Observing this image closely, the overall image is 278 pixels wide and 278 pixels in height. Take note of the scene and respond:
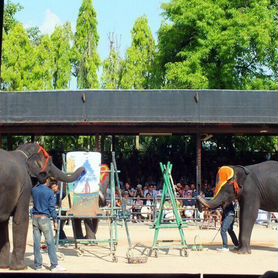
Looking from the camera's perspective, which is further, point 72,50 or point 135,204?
point 72,50

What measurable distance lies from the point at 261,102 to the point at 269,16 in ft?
27.0

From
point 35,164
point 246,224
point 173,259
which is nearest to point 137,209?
point 246,224

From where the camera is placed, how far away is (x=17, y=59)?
2950 cm

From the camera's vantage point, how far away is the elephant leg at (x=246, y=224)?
11.4m

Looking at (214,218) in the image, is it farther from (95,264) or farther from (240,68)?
(240,68)

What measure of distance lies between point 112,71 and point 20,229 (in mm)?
28425

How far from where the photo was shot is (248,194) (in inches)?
468

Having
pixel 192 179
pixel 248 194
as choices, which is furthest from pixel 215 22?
pixel 248 194

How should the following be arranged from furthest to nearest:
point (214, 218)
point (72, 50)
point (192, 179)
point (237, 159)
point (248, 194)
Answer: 1. point (72, 50)
2. point (237, 159)
3. point (192, 179)
4. point (214, 218)
5. point (248, 194)

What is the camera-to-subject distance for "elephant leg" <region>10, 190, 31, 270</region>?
29.1ft

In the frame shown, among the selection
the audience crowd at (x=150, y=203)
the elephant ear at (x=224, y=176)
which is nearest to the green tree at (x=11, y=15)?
the audience crowd at (x=150, y=203)

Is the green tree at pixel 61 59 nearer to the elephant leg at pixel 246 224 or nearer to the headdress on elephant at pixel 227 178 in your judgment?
the headdress on elephant at pixel 227 178

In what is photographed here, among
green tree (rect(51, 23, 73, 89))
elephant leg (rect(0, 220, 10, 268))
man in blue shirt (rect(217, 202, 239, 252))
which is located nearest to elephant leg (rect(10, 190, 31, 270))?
elephant leg (rect(0, 220, 10, 268))

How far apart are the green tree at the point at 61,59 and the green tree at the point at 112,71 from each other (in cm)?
284
